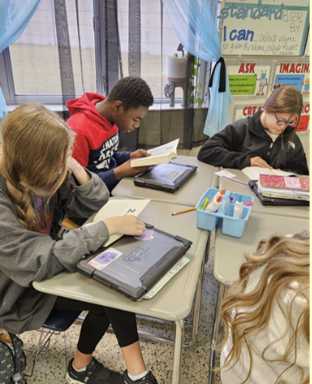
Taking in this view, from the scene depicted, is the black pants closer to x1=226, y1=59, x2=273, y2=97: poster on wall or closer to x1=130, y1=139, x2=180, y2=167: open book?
x1=130, y1=139, x2=180, y2=167: open book

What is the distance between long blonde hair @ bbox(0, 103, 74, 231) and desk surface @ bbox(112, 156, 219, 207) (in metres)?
0.47

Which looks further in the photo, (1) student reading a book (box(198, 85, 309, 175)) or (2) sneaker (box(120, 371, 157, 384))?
(1) student reading a book (box(198, 85, 309, 175))

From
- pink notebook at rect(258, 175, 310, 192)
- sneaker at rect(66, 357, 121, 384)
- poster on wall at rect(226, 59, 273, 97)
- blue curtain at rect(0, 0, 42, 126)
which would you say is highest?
blue curtain at rect(0, 0, 42, 126)

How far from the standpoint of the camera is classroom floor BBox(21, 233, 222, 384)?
137cm

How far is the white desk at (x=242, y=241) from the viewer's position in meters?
0.98

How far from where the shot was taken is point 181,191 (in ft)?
4.85

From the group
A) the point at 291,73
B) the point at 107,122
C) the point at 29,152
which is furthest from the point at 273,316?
the point at 291,73

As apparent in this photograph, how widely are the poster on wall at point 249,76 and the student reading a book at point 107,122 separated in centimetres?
122

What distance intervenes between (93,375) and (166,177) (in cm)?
92

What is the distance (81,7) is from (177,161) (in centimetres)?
129

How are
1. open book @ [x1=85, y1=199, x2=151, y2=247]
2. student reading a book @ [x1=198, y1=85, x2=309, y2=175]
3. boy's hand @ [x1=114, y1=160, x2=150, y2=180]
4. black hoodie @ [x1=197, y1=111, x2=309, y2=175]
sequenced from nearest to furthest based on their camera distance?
open book @ [x1=85, y1=199, x2=151, y2=247] → boy's hand @ [x1=114, y1=160, x2=150, y2=180] → student reading a book @ [x1=198, y1=85, x2=309, y2=175] → black hoodie @ [x1=197, y1=111, x2=309, y2=175]

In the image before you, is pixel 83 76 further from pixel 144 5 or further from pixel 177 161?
pixel 177 161

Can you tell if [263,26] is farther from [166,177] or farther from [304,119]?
[166,177]

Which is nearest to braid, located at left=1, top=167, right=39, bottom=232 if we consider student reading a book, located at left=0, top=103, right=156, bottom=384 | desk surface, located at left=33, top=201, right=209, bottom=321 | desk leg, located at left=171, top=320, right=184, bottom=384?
student reading a book, located at left=0, top=103, right=156, bottom=384
